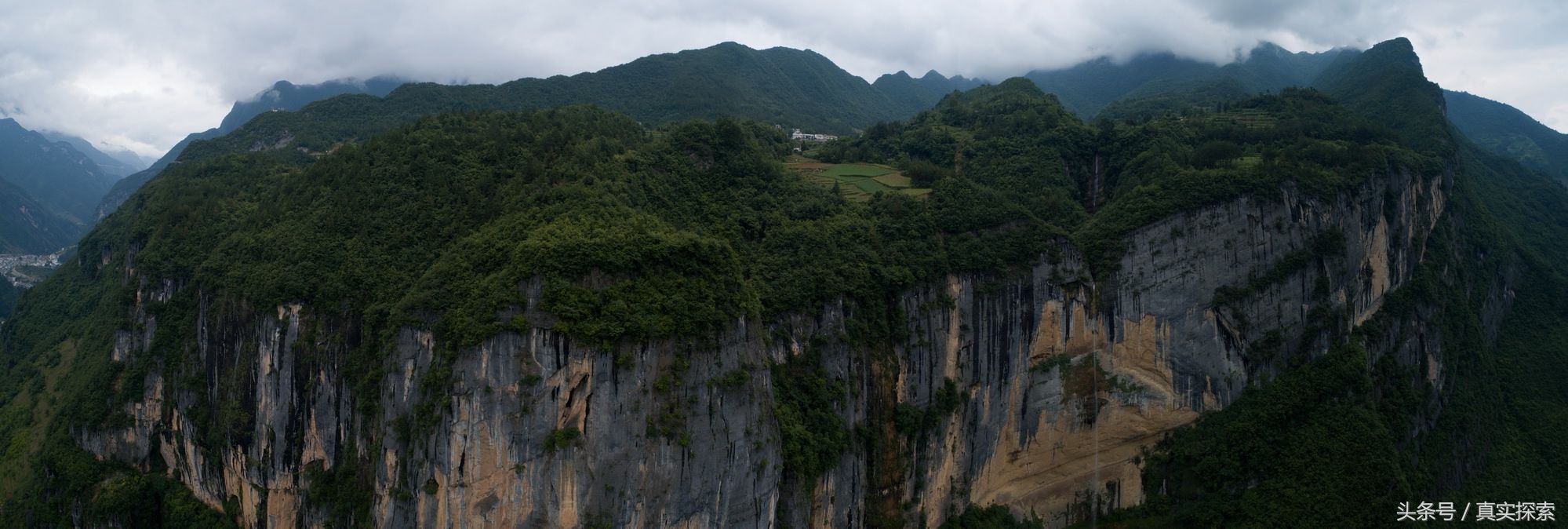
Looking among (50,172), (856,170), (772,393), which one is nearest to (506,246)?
(772,393)

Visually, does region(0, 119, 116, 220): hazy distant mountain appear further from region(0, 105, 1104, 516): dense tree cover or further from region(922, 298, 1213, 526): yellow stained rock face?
region(922, 298, 1213, 526): yellow stained rock face

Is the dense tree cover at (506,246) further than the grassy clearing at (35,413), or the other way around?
the grassy clearing at (35,413)

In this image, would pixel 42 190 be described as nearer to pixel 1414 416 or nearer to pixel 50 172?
pixel 50 172

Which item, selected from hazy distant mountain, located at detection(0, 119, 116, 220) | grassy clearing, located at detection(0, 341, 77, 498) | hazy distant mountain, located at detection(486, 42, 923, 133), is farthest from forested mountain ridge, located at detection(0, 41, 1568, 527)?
hazy distant mountain, located at detection(0, 119, 116, 220)

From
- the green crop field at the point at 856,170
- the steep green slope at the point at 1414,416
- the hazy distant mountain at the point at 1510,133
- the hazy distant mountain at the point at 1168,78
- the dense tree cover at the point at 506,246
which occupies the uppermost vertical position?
the hazy distant mountain at the point at 1168,78

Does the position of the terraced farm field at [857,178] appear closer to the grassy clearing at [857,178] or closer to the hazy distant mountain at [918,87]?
the grassy clearing at [857,178]

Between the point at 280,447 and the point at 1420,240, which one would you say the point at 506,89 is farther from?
the point at 1420,240

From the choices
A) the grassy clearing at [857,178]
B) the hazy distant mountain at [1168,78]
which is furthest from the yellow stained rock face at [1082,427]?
the hazy distant mountain at [1168,78]
